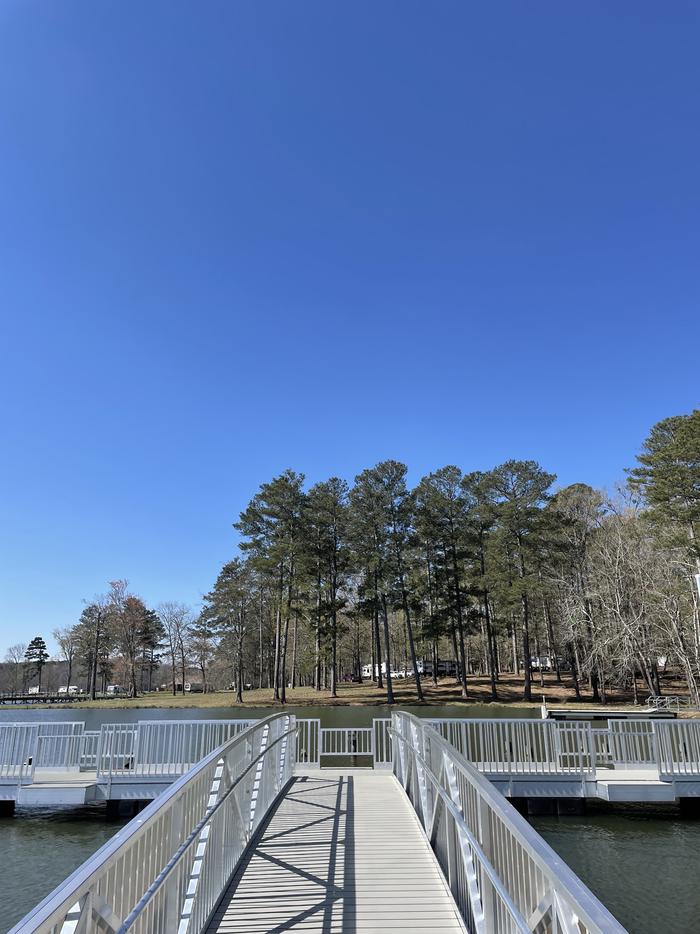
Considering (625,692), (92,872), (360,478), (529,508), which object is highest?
(360,478)

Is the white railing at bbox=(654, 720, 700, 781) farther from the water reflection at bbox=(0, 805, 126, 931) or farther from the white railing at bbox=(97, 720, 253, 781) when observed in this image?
the water reflection at bbox=(0, 805, 126, 931)

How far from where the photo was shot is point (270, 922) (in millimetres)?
4723

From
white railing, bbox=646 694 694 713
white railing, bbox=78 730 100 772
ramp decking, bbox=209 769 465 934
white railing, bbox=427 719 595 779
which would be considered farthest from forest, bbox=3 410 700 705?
ramp decking, bbox=209 769 465 934

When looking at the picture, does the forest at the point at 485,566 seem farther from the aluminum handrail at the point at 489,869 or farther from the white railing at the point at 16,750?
the aluminum handrail at the point at 489,869

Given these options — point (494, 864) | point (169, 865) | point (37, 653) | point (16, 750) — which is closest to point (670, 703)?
point (16, 750)

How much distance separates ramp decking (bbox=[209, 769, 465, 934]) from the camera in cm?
471

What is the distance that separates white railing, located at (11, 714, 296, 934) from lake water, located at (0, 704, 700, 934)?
13.7 feet

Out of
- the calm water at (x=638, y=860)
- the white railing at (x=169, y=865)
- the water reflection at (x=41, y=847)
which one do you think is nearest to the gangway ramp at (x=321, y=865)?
the white railing at (x=169, y=865)

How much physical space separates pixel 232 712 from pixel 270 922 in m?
34.2

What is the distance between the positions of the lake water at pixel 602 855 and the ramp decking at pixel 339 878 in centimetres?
302

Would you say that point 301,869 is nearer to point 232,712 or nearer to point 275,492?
point 232,712

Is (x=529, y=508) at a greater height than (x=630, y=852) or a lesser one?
greater

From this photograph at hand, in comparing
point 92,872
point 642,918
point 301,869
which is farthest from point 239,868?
point 642,918

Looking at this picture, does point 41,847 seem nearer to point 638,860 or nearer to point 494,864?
point 638,860
